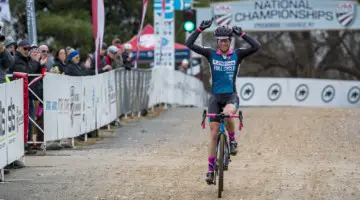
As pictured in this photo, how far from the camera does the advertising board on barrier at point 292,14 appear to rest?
4047 centimetres

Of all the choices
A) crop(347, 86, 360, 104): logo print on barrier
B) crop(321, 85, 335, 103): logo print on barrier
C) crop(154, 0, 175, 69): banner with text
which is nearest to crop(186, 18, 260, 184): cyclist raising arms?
crop(154, 0, 175, 69): banner with text

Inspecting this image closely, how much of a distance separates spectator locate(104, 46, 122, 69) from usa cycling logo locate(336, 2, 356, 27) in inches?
783

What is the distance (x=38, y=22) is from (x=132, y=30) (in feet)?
34.6

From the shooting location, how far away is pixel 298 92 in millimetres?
40094

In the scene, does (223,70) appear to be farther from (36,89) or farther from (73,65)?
(73,65)

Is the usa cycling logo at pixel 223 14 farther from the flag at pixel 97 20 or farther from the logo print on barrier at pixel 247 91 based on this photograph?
the flag at pixel 97 20

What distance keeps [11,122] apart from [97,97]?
258 inches

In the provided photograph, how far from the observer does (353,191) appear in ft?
36.0

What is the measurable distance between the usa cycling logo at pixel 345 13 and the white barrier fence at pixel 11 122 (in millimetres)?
28489

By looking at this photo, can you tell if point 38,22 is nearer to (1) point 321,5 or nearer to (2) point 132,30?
(2) point 132,30

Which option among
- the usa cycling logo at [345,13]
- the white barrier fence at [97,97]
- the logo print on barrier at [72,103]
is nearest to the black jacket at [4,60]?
the white barrier fence at [97,97]

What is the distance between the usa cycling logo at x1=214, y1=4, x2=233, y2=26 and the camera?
41094 mm

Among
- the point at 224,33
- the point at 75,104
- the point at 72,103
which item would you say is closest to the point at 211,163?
the point at 224,33

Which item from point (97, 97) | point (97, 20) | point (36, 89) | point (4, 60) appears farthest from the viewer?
point (97, 97)
